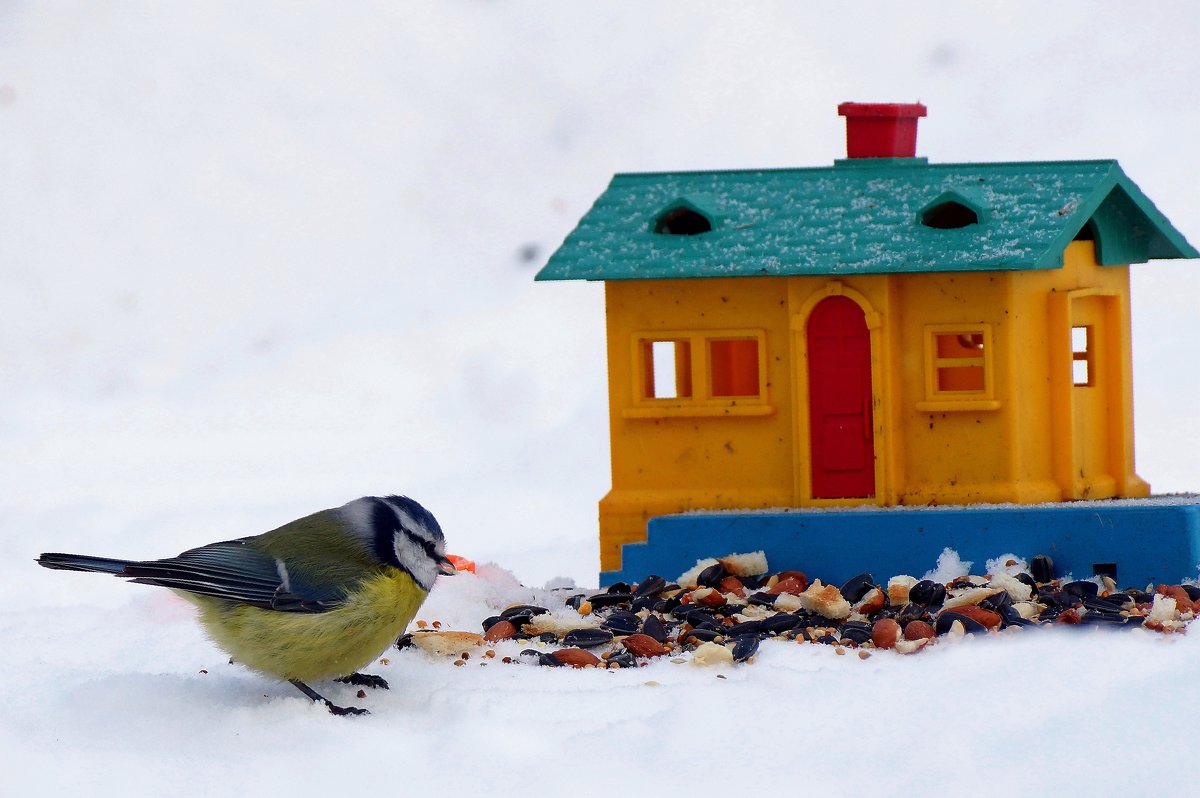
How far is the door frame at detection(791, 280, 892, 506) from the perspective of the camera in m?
7.55

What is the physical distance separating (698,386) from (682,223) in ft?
2.39

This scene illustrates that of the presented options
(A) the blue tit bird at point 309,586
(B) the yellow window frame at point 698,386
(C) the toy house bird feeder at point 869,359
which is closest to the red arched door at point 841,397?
(C) the toy house bird feeder at point 869,359

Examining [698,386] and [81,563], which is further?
Result: [698,386]

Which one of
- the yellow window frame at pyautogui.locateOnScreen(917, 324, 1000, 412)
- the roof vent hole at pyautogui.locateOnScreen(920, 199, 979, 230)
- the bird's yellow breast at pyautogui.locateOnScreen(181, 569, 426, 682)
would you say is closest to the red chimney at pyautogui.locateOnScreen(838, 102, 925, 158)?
the roof vent hole at pyautogui.locateOnScreen(920, 199, 979, 230)

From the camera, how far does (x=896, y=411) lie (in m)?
7.61

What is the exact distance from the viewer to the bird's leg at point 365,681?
19.5 ft

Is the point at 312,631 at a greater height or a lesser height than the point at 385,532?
lesser

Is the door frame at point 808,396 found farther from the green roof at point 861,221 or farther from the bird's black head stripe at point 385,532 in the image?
the bird's black head stripe at point 385,532

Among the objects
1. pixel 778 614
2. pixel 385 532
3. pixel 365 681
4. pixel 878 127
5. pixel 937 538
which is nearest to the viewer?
pixel 385 532

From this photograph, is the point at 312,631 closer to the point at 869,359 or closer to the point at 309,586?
the point at 309,586

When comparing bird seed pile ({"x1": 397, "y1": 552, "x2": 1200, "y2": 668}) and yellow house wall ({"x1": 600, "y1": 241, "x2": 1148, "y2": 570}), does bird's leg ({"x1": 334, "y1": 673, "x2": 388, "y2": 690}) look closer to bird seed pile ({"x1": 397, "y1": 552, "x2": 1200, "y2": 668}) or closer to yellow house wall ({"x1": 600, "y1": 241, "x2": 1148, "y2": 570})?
bird seed pile ({"x1": 397, "y1": 552, "x2": 1200, "y2": 668})

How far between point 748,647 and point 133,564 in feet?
6.85

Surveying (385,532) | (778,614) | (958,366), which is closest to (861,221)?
(958,366)

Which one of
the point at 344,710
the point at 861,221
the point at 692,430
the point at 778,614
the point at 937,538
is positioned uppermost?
the point at 861,221
